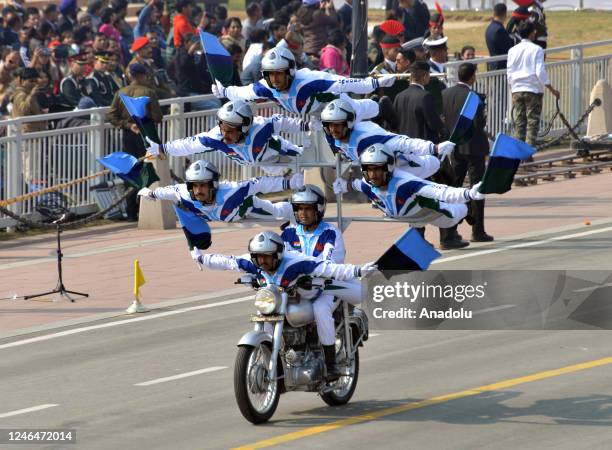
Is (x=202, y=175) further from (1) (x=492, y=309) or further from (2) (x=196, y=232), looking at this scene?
(1) (x=492, y=309)

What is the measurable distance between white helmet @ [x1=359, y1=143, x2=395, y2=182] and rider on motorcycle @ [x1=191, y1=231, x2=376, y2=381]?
3.65 ft

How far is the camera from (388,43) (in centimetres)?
2452

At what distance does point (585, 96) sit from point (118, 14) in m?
9.66

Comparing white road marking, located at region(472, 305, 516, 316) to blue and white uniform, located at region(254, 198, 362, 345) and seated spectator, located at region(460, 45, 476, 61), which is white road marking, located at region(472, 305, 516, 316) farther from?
seated spectator, located at region(460, 45, 476, 61)

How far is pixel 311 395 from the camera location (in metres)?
14.7

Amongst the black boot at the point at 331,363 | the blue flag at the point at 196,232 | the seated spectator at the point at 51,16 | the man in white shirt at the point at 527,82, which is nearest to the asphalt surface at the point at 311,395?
the black boot at the point at 331,363

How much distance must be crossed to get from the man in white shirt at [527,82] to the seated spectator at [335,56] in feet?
8.78

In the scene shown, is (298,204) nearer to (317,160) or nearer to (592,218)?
(317,160)

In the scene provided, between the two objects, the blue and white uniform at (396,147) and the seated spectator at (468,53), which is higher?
the seated spectator at (468,53)

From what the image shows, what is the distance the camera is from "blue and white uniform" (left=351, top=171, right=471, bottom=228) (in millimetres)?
14312

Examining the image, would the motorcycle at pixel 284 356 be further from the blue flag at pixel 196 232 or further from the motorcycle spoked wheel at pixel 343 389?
the blue flag at pixel 196 232

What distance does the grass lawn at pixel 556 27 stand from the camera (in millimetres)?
38562

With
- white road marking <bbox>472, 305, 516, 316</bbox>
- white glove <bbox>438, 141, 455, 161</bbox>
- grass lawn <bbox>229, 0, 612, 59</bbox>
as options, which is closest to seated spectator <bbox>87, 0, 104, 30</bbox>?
grass lawn <bbox>229, 0, 612, 59</bbox>

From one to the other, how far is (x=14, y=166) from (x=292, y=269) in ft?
35.6
